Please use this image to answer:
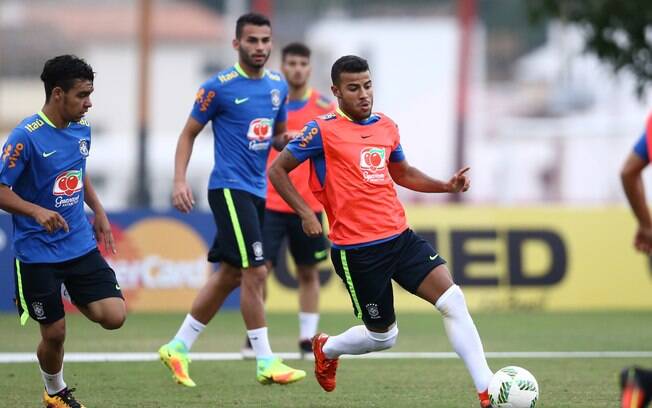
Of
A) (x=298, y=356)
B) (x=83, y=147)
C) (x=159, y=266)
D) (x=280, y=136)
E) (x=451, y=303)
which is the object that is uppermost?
(x=83, y=147)

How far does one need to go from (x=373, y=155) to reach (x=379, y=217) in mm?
409

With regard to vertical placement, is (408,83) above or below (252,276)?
below

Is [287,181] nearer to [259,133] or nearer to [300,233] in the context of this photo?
[259,133]

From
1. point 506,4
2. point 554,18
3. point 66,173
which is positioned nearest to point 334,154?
point 66,173

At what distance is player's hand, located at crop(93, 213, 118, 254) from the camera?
339 inches

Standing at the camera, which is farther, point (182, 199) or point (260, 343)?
point (260, 343)

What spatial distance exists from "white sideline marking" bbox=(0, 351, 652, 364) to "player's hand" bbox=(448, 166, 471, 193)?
3592 mm

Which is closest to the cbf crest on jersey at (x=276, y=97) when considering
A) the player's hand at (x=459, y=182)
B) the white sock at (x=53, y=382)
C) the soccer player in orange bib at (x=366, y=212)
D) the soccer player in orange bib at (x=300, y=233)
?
the soccer player in orange bib at (x=300, y=233)

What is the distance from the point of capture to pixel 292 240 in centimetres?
1177

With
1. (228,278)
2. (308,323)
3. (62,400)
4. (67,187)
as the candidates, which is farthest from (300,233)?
(62,400)

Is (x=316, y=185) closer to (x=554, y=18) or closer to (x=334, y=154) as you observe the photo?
(x=334, y=154)

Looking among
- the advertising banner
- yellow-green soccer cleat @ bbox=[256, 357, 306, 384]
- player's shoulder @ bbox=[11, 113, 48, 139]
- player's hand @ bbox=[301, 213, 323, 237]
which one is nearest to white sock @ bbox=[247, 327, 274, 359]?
yellow-green soccer cleat @ bbox=[256, 357, 306, 384]

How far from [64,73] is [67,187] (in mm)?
723

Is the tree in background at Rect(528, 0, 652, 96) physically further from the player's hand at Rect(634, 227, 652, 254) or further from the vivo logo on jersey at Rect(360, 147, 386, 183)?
the player's hand at Rect(634, 227, 652, 254)
